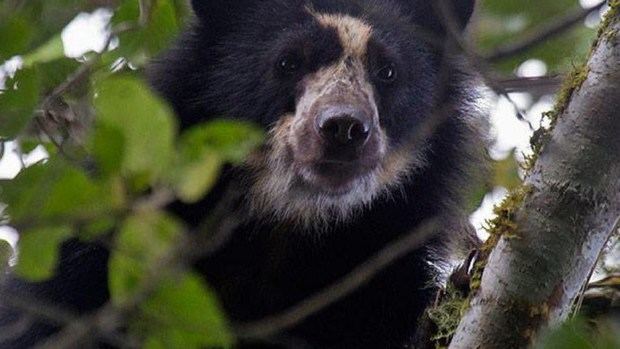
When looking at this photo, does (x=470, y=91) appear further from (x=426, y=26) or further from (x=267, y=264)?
(x=267, y=264)

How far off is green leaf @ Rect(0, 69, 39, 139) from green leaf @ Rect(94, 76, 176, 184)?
521mm

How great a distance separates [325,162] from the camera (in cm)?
534

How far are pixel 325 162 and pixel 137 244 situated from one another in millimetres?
2692

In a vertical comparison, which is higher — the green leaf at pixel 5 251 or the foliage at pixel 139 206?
the foliage at pixel 139 206

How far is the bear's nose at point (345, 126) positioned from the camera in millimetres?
5043

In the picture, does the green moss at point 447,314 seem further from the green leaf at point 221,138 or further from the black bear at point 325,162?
the green leaf at point 221,138

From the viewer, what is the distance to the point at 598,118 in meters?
3.62

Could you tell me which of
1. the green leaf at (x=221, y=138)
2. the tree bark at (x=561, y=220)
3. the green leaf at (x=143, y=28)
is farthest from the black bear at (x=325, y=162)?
the green leaf at (x=221, y=138)

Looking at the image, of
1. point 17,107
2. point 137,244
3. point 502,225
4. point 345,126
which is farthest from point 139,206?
point 345,126

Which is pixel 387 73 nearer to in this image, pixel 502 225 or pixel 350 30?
pixel 350 30

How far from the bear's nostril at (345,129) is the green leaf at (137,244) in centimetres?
238

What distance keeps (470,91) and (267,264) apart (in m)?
1.40

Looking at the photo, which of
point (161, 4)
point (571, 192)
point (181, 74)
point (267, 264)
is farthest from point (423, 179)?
point (571, 192)

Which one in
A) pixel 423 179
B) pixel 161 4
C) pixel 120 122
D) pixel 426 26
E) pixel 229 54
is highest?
pixel 120 122
